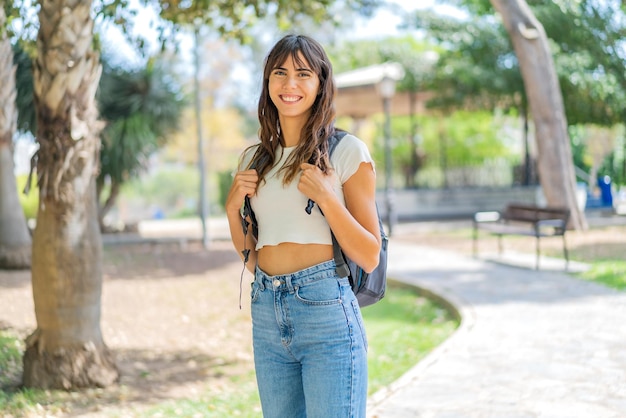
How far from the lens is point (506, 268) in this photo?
37.7 feet

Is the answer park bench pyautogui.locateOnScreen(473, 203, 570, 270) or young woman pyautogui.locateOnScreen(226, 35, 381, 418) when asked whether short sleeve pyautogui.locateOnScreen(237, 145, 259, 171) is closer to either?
young woman pyautogui.locateOnScreen(226, 35, 381, 418)

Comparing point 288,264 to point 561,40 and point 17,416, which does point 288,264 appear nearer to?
point 17,416

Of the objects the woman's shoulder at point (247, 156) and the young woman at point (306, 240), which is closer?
the young woman at point (306, 240)

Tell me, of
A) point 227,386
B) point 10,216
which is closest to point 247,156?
point 227,386

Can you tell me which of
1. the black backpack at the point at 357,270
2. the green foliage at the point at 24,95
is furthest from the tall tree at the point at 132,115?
the black backpack at the point at 357,270

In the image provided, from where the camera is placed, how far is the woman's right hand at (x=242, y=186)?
2.66 m

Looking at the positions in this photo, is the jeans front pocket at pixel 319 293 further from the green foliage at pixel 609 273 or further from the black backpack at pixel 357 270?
the green foliage at pixel 609 273

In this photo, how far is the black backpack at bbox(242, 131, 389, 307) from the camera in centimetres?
255

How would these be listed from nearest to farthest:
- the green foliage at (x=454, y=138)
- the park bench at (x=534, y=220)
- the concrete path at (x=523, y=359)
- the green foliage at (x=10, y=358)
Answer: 1. the concrete path at (x=523, y=359)
2. the green foliage at (x=10, y=358)
3. the park bench at (x=534, y=220)
4. the green foliage at (x=454, y=138)

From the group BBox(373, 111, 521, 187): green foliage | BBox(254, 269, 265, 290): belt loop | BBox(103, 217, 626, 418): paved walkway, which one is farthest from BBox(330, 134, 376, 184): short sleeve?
BBox(373, 111, 521, 187): green foliage

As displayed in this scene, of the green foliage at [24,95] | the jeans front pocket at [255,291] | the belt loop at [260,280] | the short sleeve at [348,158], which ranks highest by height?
the green foliage at [24,95]

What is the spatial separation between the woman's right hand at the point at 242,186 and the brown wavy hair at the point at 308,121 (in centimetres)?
3

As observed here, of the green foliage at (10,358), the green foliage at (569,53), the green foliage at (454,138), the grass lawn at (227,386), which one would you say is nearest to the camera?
the grass lawn at (227,386)

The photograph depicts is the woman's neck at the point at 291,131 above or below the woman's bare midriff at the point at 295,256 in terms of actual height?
above
